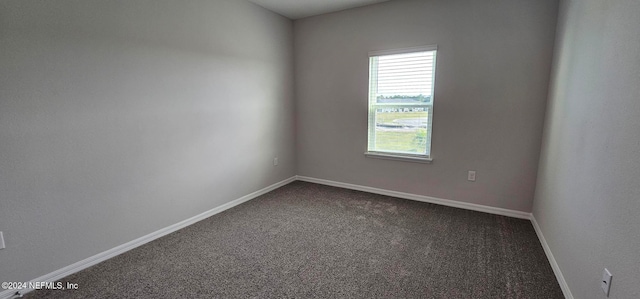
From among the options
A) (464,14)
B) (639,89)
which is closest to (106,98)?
(639,89)

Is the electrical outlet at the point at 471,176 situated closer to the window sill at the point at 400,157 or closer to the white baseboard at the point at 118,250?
the window sill at the point at 400,157

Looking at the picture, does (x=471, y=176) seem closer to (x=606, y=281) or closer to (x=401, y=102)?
(x=401, y=102)

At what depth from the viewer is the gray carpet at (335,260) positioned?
75.6 inches

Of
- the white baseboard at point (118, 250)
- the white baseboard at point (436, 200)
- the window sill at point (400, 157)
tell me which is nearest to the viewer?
the white baseboard at point (118, 250)

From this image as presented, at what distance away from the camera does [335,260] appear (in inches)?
90.0

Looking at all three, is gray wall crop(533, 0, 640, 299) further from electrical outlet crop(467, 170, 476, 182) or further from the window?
the window

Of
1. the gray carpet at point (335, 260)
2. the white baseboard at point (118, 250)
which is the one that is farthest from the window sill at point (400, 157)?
the white baseboard at point (118, 250)

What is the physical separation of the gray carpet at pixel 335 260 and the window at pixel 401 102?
0.86 m

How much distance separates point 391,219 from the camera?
307 centimetres

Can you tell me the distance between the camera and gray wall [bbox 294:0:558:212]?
2877 millimetres

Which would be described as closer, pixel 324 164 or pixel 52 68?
pixel 52 68

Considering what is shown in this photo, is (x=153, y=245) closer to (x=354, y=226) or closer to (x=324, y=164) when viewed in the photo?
(x=354, y=226)

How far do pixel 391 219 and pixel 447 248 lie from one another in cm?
71

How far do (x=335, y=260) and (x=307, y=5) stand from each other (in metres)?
3.04
